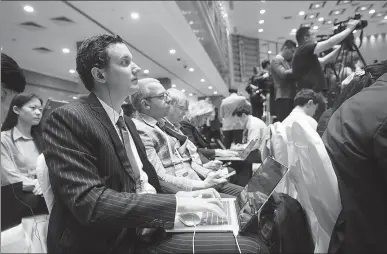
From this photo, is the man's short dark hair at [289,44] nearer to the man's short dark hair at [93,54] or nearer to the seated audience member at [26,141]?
the man's short dark hair at [93,54]

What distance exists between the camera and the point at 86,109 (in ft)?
2.87

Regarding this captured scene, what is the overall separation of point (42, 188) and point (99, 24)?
431 centimetres

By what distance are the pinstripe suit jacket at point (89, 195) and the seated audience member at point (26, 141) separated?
3.6 inches

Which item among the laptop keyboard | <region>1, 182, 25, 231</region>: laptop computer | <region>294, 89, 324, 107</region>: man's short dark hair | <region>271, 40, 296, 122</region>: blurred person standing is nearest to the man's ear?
<region>1, 182, 25, 231</region>: laptop computer

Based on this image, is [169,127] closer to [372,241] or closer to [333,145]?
[333,145]

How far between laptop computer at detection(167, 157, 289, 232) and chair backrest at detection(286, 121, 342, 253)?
11 cm

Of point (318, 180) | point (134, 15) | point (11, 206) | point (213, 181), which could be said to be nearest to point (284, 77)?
point (213, 181)

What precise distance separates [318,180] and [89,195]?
0.75m

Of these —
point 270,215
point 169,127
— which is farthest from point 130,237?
point 169,127

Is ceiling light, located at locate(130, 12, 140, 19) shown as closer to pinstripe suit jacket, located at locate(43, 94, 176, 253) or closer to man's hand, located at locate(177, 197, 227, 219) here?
pinstripe suit jacket, located at locate(43, 94, 176, 253)

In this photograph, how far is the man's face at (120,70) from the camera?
0.97m

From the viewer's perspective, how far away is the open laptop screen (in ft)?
2.86

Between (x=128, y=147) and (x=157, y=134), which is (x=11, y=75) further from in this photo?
(x=157, y=134)

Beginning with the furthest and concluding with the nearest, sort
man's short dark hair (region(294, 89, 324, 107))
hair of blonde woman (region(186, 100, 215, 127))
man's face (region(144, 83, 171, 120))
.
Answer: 1. hair of blonde woman (region(186, 100, 215, 127))
2. man's short dark hair (region(294, 89, 324, 107))
3. man's face (region(144, 83, 171, 120))
